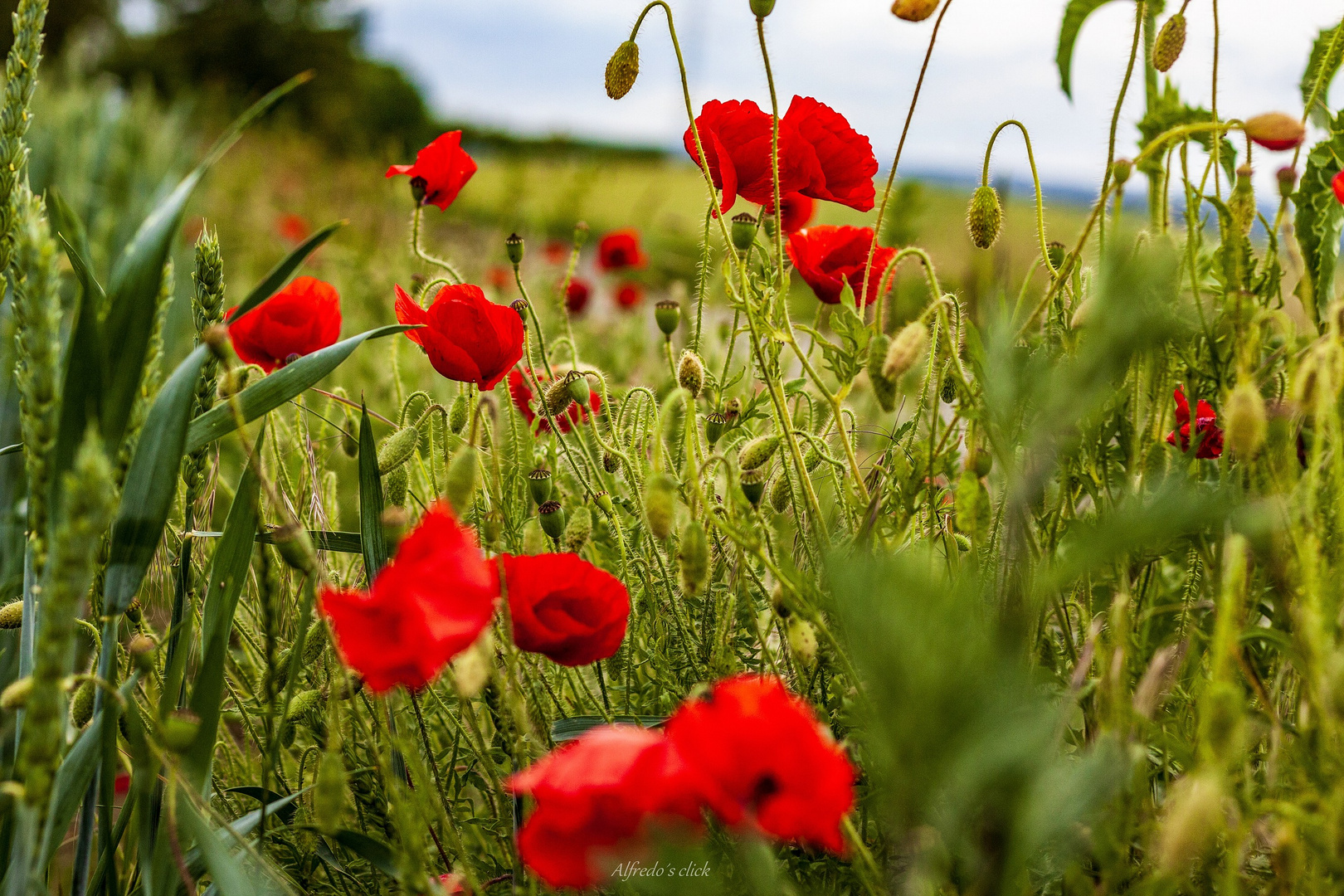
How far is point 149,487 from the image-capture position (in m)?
0.51

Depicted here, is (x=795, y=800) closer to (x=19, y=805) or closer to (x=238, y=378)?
(x=19, y=805)

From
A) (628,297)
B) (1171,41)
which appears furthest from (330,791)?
(628,297)

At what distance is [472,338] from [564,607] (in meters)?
0.23

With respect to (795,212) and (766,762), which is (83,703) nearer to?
(766,762)

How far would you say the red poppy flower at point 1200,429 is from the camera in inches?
27.1

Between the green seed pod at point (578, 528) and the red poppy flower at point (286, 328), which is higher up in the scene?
the red poppy flower at point (286, 328)

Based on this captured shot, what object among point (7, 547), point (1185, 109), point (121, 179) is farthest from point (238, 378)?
point (121, 179)

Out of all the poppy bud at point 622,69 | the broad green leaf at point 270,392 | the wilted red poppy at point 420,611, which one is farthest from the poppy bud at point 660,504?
the poppy bud at point 622,69

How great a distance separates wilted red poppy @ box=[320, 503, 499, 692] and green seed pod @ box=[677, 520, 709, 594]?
0.41 feet

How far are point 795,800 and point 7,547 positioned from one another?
1.10 m

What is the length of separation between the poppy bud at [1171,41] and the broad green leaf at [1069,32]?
15cm

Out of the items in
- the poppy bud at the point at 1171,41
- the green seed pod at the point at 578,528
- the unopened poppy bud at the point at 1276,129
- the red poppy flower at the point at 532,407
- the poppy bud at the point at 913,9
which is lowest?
the green seed pod at the point at 578,528

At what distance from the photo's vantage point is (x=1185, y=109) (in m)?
0.87

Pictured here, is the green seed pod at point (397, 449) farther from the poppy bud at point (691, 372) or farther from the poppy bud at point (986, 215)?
the poppy bud at point (986, 215)
